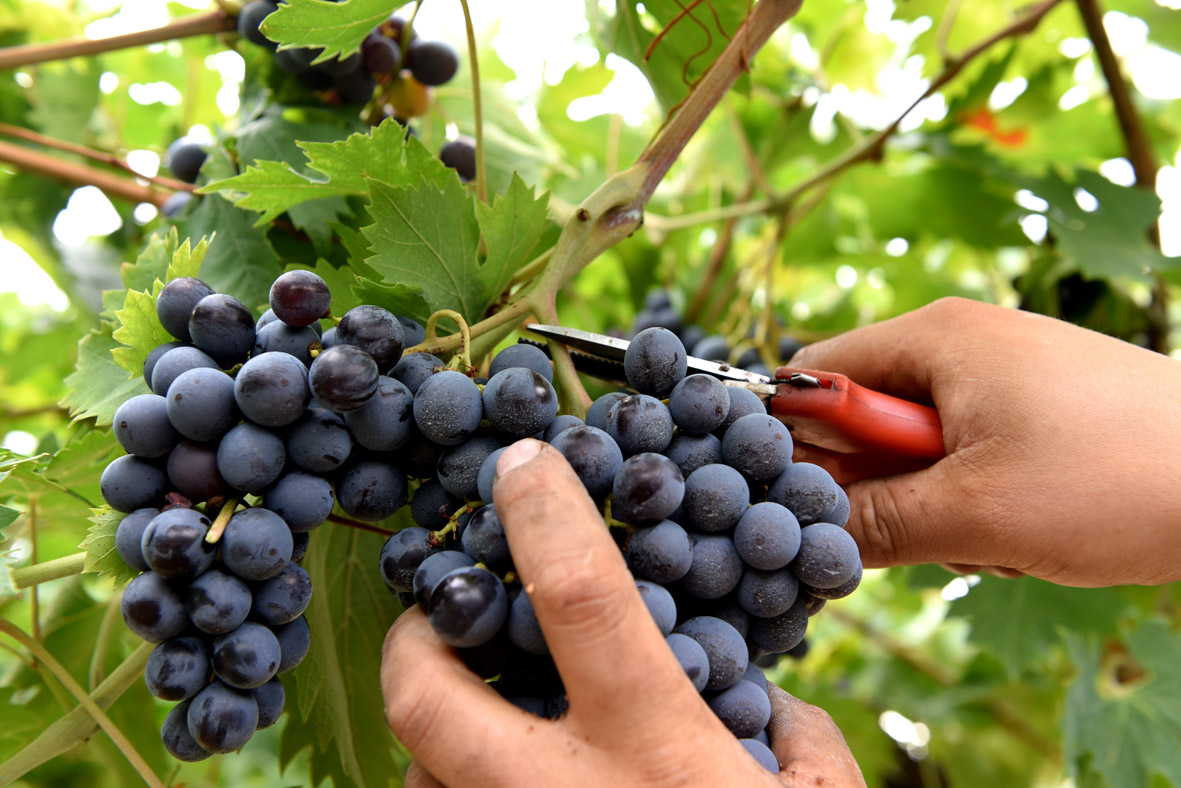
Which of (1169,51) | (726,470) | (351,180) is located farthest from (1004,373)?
(1169,51)

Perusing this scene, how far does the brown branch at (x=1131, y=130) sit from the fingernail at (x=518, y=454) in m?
1.33

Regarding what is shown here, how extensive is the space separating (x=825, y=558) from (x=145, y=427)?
0.53 meters

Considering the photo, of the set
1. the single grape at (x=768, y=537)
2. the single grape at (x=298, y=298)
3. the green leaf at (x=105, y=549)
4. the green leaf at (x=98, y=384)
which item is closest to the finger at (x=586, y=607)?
the single grape at (x=768, y=537)

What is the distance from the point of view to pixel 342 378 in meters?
0.55

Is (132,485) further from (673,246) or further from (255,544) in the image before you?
(673,246)

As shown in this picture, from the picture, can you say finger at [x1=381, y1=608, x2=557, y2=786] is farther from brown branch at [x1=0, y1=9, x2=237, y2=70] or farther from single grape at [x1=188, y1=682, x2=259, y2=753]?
brown branch at [x1=0, y1=9, x2=237, y2=70]

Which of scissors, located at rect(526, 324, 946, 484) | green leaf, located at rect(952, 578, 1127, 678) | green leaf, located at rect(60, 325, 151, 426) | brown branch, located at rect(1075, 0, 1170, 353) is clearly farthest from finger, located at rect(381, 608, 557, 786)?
brown branch, located at rect(1075, 0, 1170, 353)

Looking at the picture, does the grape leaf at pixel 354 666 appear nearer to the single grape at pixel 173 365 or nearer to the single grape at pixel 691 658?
the single grape at pixel 173 365

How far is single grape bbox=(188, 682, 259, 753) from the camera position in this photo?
570mm

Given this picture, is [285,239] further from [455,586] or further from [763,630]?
[763,630]

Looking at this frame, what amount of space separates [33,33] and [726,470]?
174 centimetres

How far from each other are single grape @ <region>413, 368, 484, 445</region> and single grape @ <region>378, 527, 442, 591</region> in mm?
88

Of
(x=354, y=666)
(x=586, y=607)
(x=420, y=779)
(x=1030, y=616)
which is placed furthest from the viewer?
(x=1030, y=616)

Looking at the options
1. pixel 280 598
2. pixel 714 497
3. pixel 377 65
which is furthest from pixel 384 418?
pixel 377 65
